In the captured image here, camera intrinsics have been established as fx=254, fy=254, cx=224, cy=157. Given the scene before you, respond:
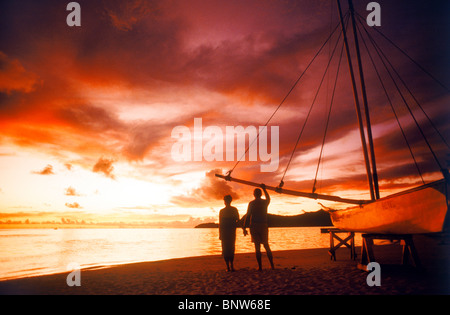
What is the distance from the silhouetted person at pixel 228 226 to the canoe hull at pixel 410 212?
4.69 metres

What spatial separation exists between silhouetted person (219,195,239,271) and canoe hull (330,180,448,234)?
469cm

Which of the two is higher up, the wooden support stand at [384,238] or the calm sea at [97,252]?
the wooden support stand at [384,238]

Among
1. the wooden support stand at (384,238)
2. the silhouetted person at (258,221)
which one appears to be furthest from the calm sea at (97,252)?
the wooden support stand at (384,238)

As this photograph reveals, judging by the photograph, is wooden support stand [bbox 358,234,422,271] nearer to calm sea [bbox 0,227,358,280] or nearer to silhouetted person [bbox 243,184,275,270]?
silhouetted person [bbox 243,184,275,270]

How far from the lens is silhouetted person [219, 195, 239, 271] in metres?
9.26

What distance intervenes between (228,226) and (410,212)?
5.62 meters

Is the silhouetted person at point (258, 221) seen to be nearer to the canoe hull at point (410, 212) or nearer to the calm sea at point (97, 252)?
the canoe hull at point (410, 212)

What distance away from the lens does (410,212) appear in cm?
722

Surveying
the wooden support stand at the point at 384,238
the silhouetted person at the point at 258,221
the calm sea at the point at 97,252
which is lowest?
the calm sea at the point at 97,252

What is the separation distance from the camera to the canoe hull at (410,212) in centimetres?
650

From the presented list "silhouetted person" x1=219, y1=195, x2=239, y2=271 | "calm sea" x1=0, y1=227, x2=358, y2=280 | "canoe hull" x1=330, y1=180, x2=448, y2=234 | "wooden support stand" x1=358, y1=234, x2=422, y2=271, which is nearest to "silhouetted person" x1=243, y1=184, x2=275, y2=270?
"silhouetted person" x1=219, y1=195, x2=239, y2=271

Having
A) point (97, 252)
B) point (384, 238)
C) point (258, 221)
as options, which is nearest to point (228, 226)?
point (258, 221)

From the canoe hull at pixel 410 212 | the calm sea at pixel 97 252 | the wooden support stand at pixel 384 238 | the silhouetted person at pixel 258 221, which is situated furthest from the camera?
the calm sea at pixel 97 252
